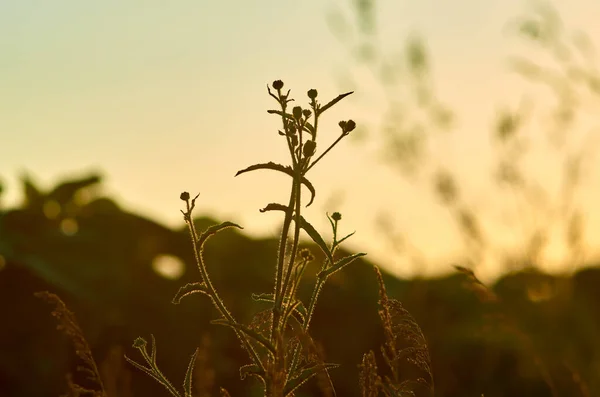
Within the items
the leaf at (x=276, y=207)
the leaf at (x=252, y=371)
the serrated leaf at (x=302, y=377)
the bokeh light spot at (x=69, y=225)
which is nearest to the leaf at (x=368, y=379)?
the serrated leaf at (x=302, y=377)

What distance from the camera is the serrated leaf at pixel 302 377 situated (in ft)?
4.84

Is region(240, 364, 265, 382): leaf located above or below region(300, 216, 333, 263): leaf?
below

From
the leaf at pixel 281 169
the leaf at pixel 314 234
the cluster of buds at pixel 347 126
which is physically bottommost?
the leaf at pixel 314 234

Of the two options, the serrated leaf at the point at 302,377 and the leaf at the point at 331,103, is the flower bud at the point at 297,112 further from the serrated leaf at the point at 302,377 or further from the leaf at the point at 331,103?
the serrated leaf at the point at 302,377

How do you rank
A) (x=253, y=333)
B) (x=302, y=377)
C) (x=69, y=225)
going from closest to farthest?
(x=253, y=333) < (x=302, y=377) < (x=69, y=225)

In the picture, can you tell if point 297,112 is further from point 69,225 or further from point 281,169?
point 69,225

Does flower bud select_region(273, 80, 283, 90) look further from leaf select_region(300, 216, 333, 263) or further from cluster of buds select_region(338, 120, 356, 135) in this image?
leaf select_region(300, 216, 333, 263)

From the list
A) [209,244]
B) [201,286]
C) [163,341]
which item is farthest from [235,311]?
[201,286]

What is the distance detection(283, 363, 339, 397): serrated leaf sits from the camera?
4.84ft

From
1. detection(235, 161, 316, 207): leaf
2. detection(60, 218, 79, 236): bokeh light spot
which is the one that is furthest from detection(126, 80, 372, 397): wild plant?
detection(60, 218, 79, 236): bokeh light spot

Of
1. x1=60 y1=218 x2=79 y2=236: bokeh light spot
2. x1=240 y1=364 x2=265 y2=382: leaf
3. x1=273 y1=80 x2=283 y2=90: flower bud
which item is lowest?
x1=240 y1=364 x2=265 y2=382: leaf

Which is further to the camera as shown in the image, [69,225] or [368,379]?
[69,225]

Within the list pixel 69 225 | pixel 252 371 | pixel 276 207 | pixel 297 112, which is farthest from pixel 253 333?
pixel 69 225

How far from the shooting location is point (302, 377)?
1.55 metres
